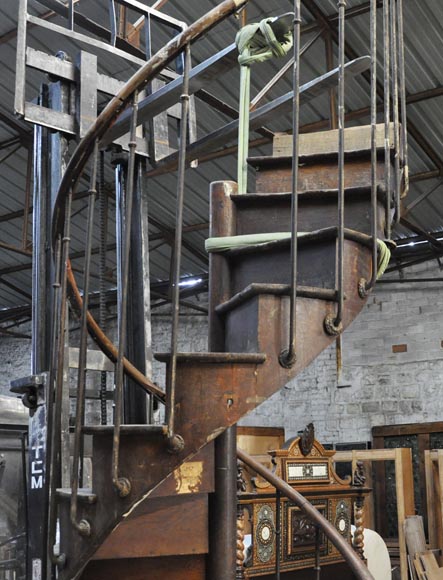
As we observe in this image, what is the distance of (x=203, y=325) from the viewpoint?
41.2 feet

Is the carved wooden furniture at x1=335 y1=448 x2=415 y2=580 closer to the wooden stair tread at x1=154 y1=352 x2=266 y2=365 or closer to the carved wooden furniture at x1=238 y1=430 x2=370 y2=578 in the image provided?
the carved wooden furniture at x1=238 y1=430 x2=370 y2=578

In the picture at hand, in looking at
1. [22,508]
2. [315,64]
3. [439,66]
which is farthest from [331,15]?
[22,508]

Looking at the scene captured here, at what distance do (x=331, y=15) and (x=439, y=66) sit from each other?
1243 millimetres

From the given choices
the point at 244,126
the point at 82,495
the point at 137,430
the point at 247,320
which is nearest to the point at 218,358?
the point at 247,320

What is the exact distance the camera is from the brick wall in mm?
10281

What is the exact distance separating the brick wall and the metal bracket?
27.7 feet

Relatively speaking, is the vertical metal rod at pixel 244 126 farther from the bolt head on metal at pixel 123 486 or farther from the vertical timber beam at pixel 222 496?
the bolt head on metal at pixel 123 486

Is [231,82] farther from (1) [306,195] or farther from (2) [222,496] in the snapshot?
(2) [222,496]

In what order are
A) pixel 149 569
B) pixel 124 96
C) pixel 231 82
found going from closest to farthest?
1. pixel 124 96
2. pixel 149 569
3. pixel 231 82

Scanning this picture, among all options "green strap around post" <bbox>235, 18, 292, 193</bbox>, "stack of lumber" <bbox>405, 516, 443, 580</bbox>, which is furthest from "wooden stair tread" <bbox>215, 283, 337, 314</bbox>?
"stack of lumber" <bbox>405, 516, 443, 580</bbox>

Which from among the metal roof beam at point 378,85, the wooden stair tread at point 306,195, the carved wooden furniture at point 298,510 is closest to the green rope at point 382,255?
the wooden stair tread at point 306,195

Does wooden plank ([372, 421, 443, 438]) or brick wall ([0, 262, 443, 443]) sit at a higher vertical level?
brick wall ([0, 262, 443, 443])

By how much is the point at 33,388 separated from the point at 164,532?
2.28ft

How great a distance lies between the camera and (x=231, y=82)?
24.8 feet
